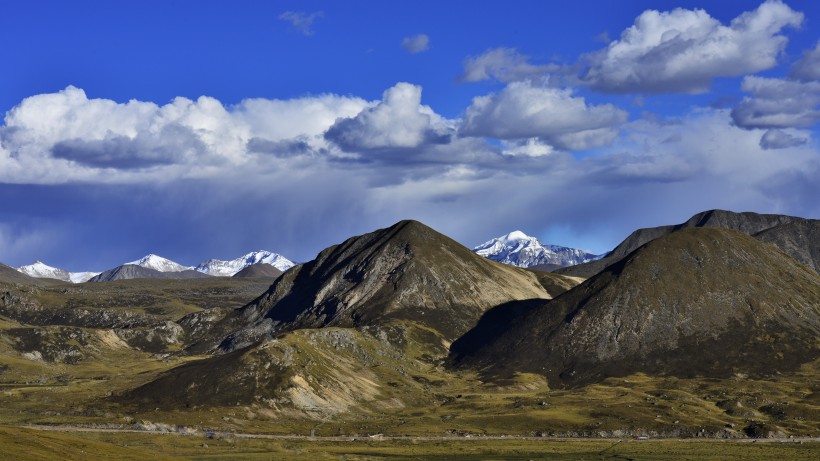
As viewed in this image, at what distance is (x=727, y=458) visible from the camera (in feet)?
656

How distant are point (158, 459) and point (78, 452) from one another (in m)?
13.4

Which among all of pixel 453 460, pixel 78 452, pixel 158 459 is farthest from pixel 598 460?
pixel 78 452

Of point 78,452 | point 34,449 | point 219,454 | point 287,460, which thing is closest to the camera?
point 34,449

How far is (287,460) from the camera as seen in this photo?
610 ft

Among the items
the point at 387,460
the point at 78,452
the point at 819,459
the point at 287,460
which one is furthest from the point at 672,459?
the point at 78,452

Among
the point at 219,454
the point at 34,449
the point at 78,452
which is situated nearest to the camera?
the point at 34,449

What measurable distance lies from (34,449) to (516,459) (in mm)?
95453

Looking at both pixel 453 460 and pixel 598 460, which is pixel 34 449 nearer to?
pixel 453 460

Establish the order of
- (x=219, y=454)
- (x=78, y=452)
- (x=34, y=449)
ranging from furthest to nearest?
(x=219, y=454) → (x=78, y=452) → (x=34, y=449)

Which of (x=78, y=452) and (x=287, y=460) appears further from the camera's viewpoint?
(x=287, y=460)

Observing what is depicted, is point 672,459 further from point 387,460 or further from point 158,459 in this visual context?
point 158,459

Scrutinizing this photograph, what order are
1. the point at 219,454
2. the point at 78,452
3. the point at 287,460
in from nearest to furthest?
1. the point at 78,452
2. the point at 287,460
3. the point at 219,454

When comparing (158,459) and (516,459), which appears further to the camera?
(516,459)

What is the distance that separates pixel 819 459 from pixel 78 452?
458ft
